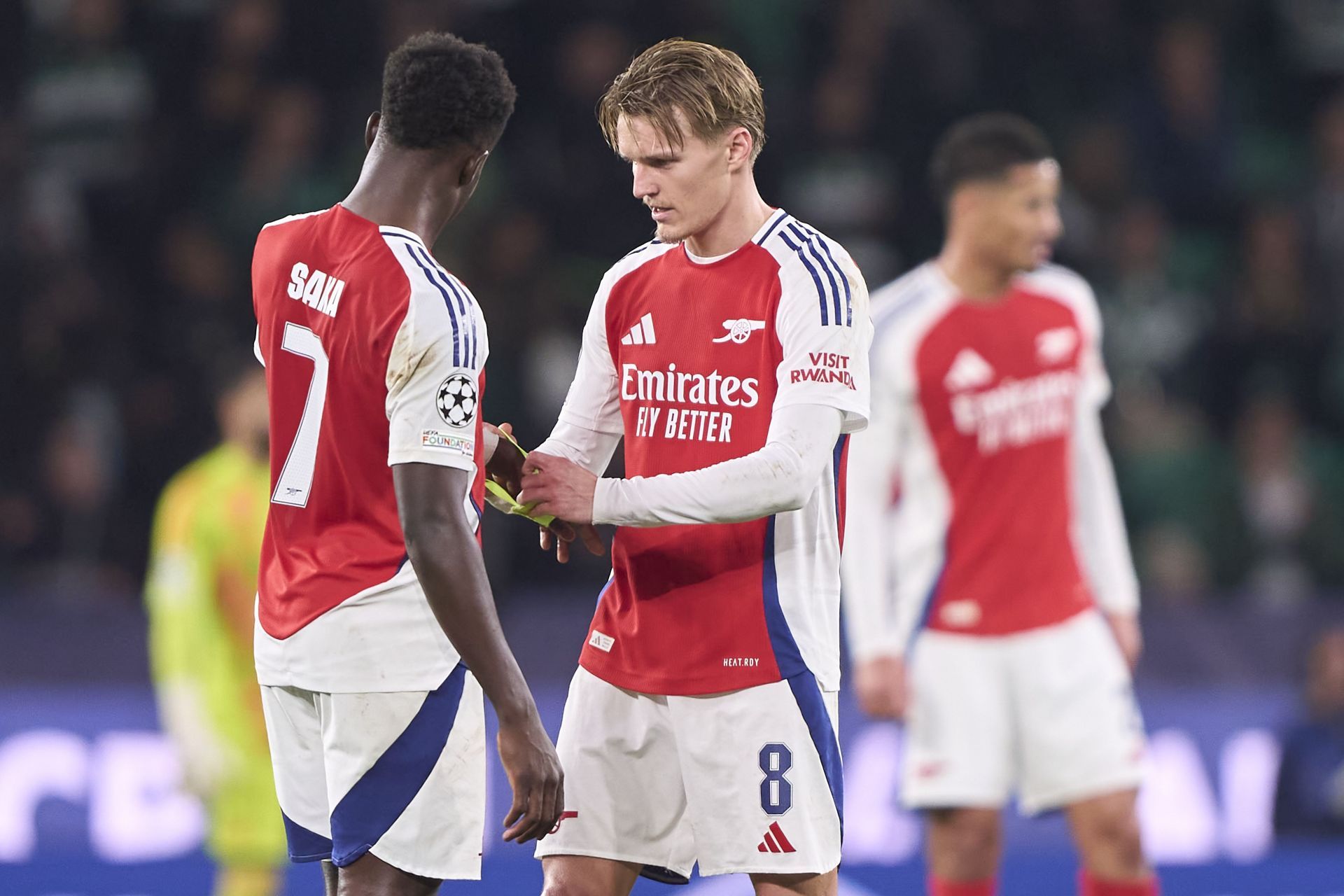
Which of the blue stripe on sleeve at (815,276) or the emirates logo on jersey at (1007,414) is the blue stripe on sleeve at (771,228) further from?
the emirates logo on jersey at (1007,414)

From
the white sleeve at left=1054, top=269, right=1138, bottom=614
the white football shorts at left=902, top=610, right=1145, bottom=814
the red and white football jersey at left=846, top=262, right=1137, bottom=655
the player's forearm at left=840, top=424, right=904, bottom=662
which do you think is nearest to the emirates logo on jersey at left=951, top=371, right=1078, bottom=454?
the red and white football jersey at left=846, top=262, right=1137, bottom=655

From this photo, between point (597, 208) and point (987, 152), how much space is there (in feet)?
13.8

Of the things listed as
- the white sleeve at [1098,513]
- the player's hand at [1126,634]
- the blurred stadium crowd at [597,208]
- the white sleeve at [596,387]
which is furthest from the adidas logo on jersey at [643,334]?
the blurred stadium crowd at [597,208]

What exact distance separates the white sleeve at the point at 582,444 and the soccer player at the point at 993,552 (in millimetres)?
1727

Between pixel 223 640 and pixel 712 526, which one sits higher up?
pixel 712 526

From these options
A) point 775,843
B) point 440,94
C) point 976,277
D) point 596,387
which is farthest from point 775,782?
point 976,277

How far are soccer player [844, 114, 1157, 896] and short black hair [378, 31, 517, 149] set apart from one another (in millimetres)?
2426

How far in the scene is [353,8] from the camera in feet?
34.6

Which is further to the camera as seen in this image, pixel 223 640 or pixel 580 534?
pixel 223 640

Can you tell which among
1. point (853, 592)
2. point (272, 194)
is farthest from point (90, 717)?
point (853, 592)

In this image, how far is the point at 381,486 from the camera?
3.67 meters

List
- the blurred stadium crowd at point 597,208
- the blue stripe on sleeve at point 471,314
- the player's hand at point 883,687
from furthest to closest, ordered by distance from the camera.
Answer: the blurred stadium crowd at point 597,208 < the player's hand at point 883,687 < the blue stripe on sleeve at point 471,314

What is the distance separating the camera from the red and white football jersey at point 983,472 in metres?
5.77

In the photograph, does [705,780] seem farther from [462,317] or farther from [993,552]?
[993,552]
